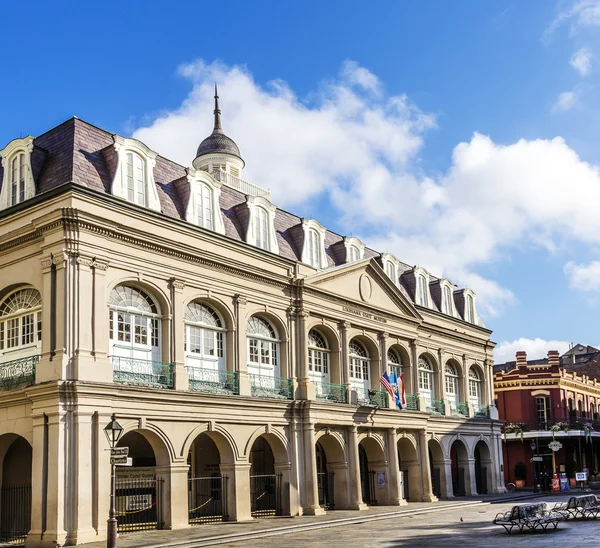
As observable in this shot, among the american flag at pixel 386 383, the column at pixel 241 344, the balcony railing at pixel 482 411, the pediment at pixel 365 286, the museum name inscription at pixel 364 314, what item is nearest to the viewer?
the column at pixel 241 344

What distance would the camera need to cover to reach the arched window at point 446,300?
158 ft

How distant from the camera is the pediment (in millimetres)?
36125

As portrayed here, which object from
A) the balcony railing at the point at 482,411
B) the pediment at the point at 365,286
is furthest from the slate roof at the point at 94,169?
the balcony railing at the point at 482,411

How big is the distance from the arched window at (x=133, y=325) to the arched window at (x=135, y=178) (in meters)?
3.11

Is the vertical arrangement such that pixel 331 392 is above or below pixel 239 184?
below

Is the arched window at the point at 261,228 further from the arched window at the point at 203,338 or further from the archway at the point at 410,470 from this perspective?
the archway at the point at 410,470

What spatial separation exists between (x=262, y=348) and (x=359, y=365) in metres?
7.47

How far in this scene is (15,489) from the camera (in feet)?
90.2

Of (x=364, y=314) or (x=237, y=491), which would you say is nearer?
(x=237, y=491)

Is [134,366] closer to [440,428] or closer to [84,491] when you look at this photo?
[84,491]

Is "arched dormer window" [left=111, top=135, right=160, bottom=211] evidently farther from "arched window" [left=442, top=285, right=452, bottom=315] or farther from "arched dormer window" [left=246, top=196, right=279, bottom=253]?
"arched window" [left=442, top=285, right=452, bottom=315]

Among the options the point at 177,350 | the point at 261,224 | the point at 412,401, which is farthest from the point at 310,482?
the point at 261,224

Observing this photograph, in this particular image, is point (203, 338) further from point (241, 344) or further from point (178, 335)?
point (178, 335)

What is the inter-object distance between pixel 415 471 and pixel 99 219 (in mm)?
21923
